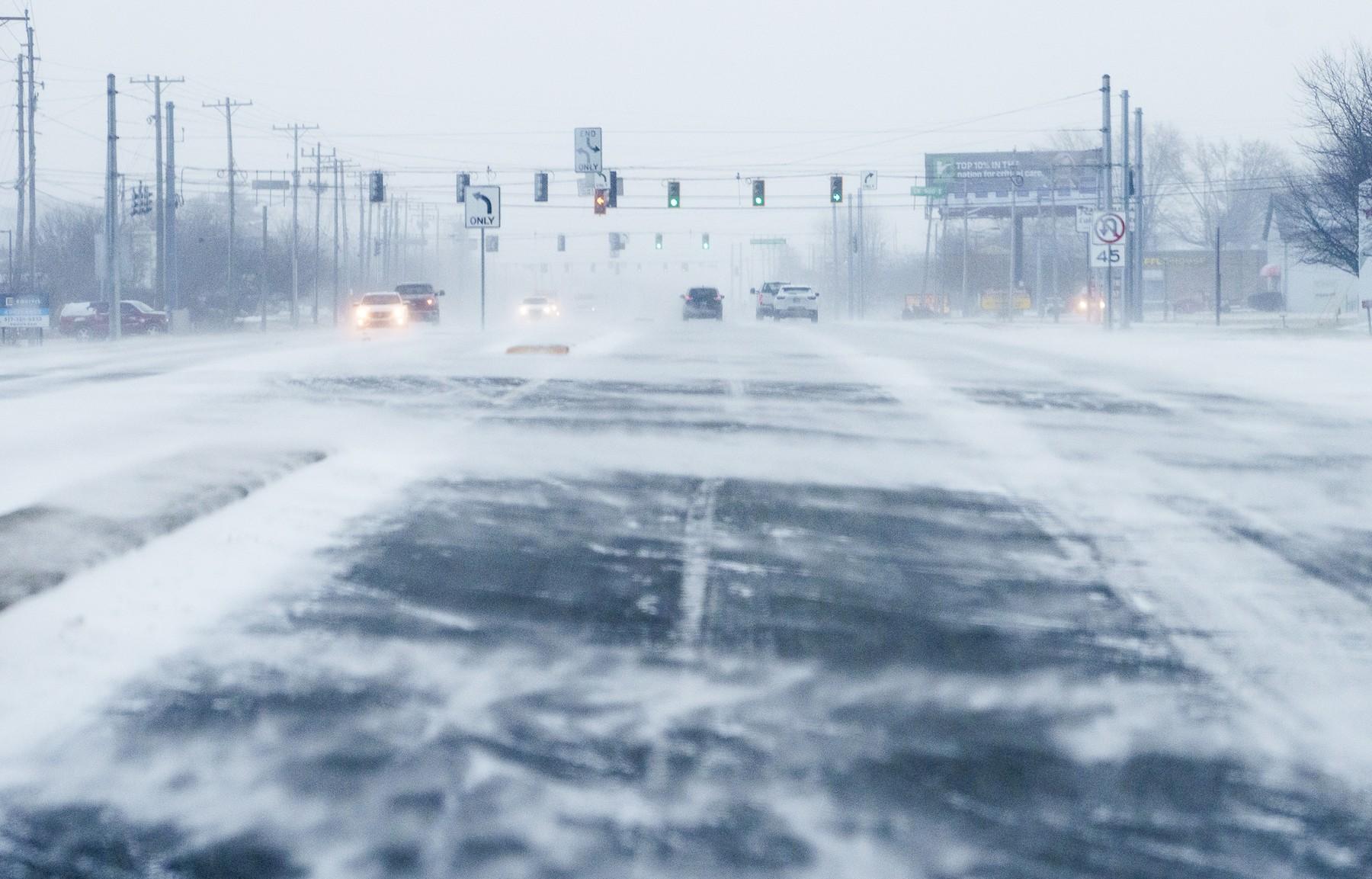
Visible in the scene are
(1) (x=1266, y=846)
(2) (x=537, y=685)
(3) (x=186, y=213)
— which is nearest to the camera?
(1) (x=1266, y=846)

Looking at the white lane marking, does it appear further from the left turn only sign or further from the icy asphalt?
the left turn only sign

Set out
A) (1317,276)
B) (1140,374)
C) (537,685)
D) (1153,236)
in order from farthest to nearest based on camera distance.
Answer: (1153,236), (1317,276), (1140,374), (537,685)

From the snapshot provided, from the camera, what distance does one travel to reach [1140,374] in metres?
→ 25.3

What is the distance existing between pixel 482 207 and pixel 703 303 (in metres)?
30.2

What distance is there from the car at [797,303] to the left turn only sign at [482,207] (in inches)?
1236

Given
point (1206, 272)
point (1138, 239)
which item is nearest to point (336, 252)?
point (1138, 239)

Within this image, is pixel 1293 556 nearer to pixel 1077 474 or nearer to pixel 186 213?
pixel 1077 474

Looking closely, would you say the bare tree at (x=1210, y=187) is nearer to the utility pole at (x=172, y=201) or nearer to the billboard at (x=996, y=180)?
the billboard at (x=996, y=180)

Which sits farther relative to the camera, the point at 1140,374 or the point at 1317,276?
the point at 1317,276

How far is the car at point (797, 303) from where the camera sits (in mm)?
72062

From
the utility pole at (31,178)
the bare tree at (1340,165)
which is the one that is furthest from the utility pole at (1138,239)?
the utility pole at (31,178)

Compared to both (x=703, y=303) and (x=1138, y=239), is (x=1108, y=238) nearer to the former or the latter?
(x=1138, y=239)

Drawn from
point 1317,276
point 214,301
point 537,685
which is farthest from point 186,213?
point 537,685

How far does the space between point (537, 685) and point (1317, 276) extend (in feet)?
312
